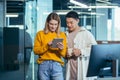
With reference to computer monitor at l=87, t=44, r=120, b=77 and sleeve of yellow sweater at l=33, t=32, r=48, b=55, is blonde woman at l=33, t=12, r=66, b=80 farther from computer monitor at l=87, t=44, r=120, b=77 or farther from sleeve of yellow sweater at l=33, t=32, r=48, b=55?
computer monitor at l=87, t=44, r=120, b=77

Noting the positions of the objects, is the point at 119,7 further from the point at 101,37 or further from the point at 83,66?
the point at 83,66

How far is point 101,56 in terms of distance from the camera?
3662 mm

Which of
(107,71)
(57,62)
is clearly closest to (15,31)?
(57,62)

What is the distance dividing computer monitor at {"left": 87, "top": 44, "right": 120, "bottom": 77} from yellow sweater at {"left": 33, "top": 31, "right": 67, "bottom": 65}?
2.23 ft

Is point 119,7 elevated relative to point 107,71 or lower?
elevated

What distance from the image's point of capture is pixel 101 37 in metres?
7.16

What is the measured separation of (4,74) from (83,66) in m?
2.75

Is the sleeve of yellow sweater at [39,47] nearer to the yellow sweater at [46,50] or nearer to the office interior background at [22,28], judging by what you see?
the yellow sweater at [46,50]

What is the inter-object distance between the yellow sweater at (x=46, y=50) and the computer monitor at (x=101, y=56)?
0.68m

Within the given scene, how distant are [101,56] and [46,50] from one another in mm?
788

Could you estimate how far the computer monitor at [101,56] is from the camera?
3.63m

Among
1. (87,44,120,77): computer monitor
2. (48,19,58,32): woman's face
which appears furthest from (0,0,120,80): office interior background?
(87,44,120,77): computer monitor

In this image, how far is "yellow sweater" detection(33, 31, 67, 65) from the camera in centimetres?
Answer: 423

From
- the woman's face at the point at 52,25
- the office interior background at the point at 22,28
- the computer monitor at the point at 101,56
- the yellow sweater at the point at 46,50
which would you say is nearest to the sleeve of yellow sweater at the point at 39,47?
the yellow sweater at the point at 46,50
